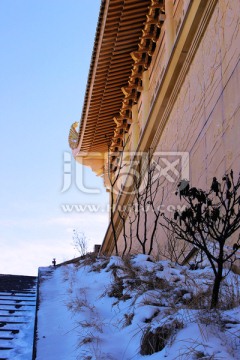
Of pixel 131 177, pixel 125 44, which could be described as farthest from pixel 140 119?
pixel 125 44

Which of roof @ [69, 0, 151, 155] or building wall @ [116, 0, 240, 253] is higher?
roof @ [69, 0, 151, 155]

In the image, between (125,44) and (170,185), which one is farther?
(125,44)

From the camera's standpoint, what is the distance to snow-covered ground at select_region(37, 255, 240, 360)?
2.97 m

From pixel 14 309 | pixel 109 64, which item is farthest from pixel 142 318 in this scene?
pixel 109 64

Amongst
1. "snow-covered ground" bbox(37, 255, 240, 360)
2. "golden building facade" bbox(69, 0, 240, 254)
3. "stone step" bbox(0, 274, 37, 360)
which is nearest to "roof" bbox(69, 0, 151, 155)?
"golden building facade" bbox(69, 0, 240, 254)

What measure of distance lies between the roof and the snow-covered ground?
498cm

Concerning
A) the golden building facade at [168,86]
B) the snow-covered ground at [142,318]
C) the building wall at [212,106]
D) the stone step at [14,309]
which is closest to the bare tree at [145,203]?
the golden building facade at [168,86]

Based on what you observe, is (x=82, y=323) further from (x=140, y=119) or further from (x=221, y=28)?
(x=140, y=119)

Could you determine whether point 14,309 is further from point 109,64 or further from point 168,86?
point 109,64

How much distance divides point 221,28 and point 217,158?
158 cm

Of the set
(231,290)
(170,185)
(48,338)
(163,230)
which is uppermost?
(170,185)

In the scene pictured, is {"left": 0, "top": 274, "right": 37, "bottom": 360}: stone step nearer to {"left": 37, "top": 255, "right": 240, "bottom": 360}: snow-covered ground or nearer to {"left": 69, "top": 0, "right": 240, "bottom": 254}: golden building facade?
{"left": 37, "top": 255, "right": 240, "bottom": 360}: snow-covered ground

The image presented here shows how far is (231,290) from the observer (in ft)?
12.6

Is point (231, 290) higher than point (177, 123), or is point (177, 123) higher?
point (177, 123)
